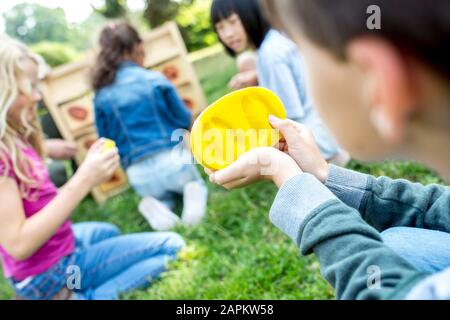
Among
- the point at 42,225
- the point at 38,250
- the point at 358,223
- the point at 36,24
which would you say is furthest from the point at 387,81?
the point at 36,24

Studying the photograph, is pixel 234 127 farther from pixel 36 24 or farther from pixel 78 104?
pixel 36 24

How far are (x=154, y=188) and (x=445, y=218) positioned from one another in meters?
1.60

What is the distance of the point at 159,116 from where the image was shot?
2.29 m

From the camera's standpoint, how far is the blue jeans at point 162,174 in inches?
87.8

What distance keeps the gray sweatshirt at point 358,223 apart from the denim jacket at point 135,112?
152 centimetres

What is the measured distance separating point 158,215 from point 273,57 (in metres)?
0.82

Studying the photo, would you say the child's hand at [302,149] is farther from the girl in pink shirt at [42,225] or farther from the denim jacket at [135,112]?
the denim jacket at [135,112]

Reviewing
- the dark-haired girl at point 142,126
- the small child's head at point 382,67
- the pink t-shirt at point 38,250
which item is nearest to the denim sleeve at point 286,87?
the dark-haired girl at point 142,126

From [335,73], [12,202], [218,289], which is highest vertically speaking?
[335,73]

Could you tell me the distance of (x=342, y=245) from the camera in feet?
2.06
